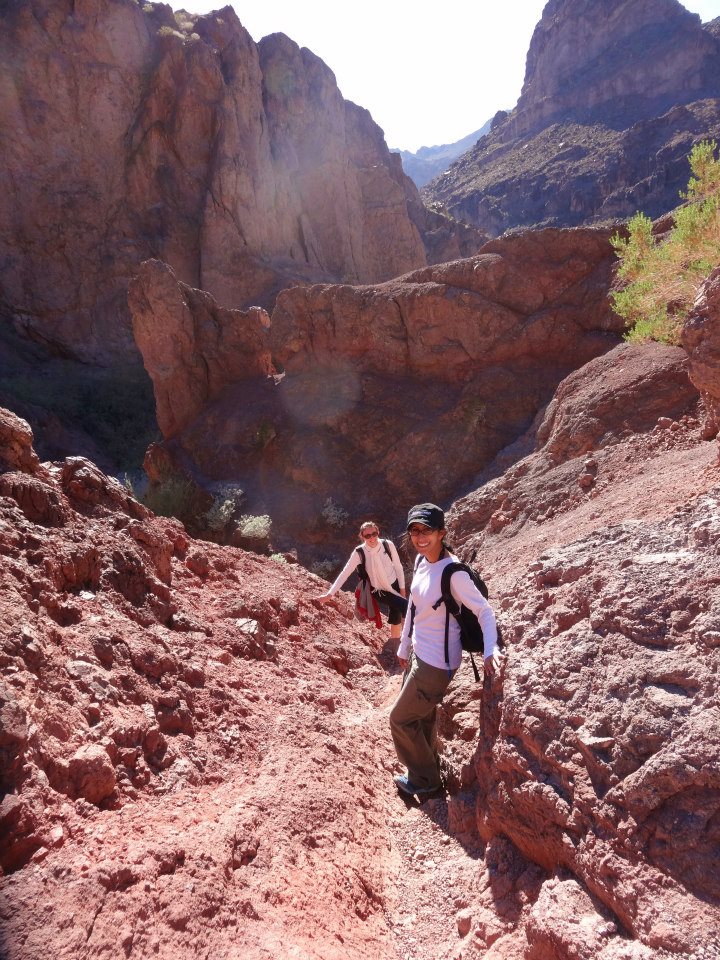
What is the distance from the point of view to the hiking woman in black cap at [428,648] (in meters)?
2.96

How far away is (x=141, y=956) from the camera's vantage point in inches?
73.5

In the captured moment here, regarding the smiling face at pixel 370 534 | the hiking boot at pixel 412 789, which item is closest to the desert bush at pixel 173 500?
the smiling face at pixel 370 534

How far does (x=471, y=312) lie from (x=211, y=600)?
8.87 meters

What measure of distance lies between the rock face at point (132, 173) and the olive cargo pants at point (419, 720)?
24.7m

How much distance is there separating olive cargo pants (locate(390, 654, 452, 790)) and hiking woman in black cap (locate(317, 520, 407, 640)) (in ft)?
7.18

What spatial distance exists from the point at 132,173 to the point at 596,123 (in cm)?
5491

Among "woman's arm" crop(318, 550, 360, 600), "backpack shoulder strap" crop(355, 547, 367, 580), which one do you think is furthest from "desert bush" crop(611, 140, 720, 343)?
"woman's arm" crop(318, 550, 360, 600)

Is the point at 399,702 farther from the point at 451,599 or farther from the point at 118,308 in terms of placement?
the point at 118,308

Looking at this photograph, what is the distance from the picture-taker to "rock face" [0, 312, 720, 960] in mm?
1921

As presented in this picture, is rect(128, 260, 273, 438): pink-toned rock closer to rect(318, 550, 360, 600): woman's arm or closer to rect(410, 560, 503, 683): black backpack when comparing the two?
rect(318, 550, 360, 600): woman's arm

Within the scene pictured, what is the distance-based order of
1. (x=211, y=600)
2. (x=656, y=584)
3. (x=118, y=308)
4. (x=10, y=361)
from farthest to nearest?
(x=118, y=308)
(x=10, y=361)
(x=211, y=600)
(x=656, y=584)

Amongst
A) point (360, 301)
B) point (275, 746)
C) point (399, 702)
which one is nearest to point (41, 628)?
point (275, 746)

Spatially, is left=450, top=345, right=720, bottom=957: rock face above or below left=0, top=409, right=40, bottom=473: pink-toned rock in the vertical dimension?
below

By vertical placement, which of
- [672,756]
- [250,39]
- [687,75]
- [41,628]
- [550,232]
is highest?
[687,75]
